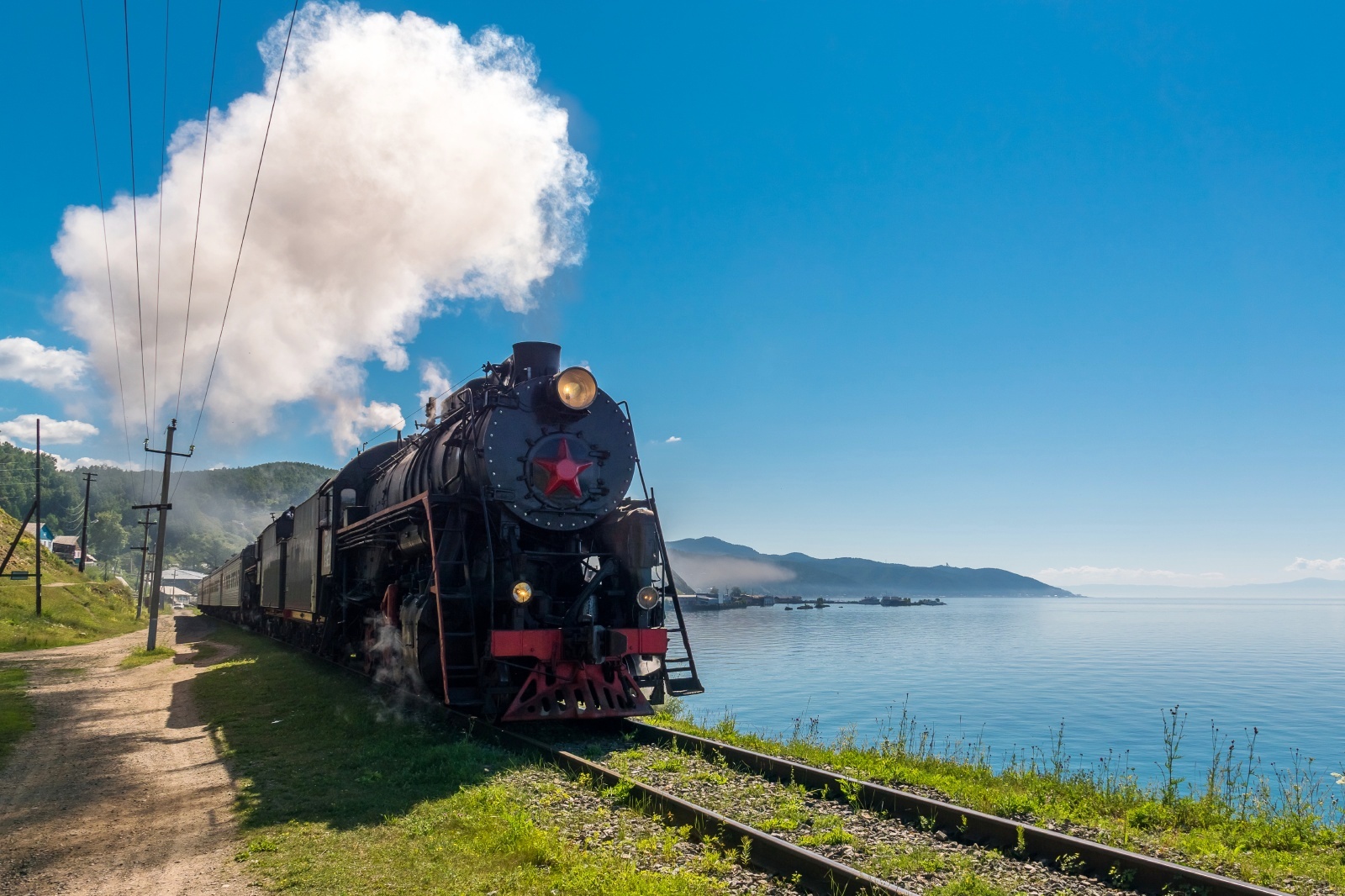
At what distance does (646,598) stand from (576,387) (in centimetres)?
296

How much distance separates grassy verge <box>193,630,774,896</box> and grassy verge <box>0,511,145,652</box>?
2263 centimetres

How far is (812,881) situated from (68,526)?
16683 cm

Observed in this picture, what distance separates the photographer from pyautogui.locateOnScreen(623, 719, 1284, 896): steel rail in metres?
5.21

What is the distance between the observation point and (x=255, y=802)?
7.47 metres

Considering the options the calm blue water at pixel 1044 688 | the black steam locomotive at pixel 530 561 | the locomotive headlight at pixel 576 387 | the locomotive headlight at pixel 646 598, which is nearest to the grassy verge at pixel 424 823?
the black steam locomotive at pixel 530 561

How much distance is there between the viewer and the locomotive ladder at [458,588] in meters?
10.0

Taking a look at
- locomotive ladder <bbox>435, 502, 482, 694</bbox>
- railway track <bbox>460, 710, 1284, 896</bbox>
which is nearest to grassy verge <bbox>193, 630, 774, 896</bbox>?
railway track <bbox>460, 710, 1284, 896</bbox>

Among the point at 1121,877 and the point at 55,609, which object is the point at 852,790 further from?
the point at 55,609

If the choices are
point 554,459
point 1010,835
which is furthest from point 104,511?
point 1010,835

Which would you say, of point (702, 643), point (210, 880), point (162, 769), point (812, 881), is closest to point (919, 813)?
point (812, 881)

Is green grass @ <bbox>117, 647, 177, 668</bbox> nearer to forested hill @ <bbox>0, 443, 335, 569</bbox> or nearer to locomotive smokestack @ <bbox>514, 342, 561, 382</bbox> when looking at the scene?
locomotive smokestack @ <bbox>514, 342, 561, 382</bbox>

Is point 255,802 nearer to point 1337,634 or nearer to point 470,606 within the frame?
point 470,606

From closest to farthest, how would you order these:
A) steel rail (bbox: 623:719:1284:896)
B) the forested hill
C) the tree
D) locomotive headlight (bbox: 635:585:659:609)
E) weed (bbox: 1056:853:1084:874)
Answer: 1. steel rail (bbox: 623:719:1284:896)
2. weed (bbox: 1056:853:1084:874)
3. locomotive headlight (bbox: 635:585:659:609)
4. the forested hill
5. the tree

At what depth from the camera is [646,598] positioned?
10367 mm
